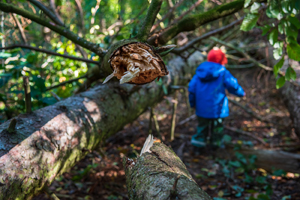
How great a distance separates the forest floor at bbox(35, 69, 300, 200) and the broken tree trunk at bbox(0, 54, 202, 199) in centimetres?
40

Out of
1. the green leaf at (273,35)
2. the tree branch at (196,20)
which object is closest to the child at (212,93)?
the tree branch at (196,20)

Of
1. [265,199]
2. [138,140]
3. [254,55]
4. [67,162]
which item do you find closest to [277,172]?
[265,199]

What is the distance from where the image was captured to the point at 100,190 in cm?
237

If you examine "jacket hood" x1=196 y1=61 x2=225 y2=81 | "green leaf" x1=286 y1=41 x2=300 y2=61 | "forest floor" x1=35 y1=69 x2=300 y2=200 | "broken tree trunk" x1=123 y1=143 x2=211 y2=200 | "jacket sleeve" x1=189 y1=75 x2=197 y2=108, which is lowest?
"forest floor" x1=35 y1=69 x2=300 y2=200

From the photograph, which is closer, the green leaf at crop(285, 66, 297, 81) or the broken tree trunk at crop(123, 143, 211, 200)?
the broken tree trunk at crop(123, 143, 211, 200)

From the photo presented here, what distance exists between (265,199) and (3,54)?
301 centimetres

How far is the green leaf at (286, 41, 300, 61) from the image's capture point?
56.6 inches

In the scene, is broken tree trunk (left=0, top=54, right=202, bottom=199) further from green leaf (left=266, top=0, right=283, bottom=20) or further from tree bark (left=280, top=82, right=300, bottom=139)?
tree bark (left=280, top=82, right=300, bottom=139)

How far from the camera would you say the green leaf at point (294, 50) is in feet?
4.72

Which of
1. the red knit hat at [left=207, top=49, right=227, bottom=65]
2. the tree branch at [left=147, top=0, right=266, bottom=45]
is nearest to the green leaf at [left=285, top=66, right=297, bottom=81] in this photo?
the tree branch at [left=147, top=0, right=266, bottom=45]

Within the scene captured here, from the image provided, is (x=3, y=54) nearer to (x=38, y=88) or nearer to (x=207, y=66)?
(x=38, y=88)

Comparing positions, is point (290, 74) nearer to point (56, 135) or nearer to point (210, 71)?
point (210, 71)

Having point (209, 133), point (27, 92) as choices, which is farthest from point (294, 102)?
point (27, 92)

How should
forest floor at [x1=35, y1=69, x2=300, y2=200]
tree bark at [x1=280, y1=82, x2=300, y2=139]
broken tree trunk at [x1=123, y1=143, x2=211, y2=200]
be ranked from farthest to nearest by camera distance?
tree bark at [x1=280, y1=82, x2=300, y2=139]
forest floor at [x1=35, y1=69, x2=300, y2=200]
broken tree trunk at [x1=123, y1=143, x2=211, y2=200]
